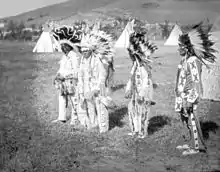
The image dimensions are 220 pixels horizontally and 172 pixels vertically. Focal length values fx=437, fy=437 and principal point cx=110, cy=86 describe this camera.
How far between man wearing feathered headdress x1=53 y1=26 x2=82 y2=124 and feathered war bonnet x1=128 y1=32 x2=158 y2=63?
6.18ft

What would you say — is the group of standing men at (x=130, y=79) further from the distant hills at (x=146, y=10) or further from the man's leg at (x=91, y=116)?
the distant hills at (x=146, y=10)

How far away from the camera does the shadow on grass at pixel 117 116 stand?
11.0m

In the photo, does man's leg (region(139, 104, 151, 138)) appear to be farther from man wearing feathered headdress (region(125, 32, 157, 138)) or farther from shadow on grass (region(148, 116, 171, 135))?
shadow on grass (region(148, 116, 171, 135))

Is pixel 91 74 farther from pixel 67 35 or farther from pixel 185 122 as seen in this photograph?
pixel 185 122

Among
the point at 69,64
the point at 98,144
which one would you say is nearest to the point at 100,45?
the point at 69,64

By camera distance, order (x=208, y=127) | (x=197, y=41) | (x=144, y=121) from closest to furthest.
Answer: (x=197, y=41)
(x=144, y=121)
(x=208, y=127)

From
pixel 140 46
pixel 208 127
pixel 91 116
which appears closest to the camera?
pixel 140 46

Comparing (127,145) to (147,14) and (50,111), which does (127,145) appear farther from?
(147,14)

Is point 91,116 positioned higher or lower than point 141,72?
lower

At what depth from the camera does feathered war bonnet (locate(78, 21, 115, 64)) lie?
10.0 m

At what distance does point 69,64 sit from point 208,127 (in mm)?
3726

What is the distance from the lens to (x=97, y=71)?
32.7ft

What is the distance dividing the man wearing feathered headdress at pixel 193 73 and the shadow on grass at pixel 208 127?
140 cm

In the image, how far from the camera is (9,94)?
55.7 feet
